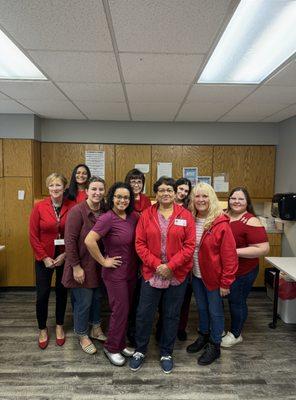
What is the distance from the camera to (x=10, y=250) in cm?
395

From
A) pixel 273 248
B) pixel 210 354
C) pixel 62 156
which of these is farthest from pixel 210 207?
pixel 62 156

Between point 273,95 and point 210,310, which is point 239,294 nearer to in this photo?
point 210,310

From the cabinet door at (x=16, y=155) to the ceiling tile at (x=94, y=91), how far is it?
1.29 m

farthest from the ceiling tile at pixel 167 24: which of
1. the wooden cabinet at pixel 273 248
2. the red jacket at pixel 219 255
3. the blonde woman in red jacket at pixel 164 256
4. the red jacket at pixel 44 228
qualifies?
the wooden cabinet at pixel 273 248

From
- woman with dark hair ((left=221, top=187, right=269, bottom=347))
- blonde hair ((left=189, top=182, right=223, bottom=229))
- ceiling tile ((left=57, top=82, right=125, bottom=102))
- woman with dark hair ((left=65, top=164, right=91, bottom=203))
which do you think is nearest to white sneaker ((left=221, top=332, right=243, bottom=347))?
woman with dark hair ((left=221, top=187, right=269, bottom=347))

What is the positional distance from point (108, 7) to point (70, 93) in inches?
60.6

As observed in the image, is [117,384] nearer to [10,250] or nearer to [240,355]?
[240,355]

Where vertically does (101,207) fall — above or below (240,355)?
above

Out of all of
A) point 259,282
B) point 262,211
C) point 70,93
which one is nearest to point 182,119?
point 70,93

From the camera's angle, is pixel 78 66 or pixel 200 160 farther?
pixel 200 160

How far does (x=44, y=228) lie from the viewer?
8.50ft

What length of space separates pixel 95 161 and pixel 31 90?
159 centimetres

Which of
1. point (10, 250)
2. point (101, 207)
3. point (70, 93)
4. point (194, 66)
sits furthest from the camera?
point (10, 250)

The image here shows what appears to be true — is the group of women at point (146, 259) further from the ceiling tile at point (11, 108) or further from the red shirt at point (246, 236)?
the ceiling tile at point (11, 108)
